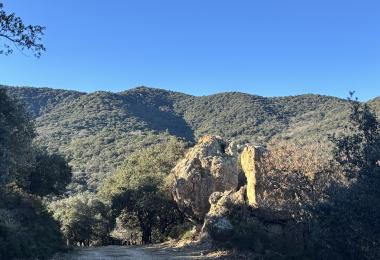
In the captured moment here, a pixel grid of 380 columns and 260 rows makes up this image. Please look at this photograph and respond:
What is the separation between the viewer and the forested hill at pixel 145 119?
83125 millimetres

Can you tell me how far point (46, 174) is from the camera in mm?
34000

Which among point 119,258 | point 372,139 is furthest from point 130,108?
point 372,139

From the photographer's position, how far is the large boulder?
3534 cm

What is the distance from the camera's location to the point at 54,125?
110m

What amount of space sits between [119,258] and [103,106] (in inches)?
3894

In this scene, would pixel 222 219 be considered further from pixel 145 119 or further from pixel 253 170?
pixel 145 119

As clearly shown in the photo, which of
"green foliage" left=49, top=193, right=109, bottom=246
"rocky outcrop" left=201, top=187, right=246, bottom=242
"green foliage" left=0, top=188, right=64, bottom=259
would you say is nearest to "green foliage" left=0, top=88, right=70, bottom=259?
"green foliage" left=0, top=188, right=64, bottom=259

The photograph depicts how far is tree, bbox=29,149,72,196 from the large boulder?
28.4 feet

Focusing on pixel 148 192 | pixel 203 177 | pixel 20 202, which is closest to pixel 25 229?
pixel 20 202

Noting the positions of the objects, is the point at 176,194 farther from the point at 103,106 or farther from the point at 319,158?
the point at 103,106

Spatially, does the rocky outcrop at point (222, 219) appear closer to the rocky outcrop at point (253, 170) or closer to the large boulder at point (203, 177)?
the rocky outcrop at point (253, 170)

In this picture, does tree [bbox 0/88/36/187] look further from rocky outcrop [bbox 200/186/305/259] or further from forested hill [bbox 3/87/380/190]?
forested hill [bbox 3/87/380/190]

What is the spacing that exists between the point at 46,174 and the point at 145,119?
254ft

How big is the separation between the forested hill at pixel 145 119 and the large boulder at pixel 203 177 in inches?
1440
